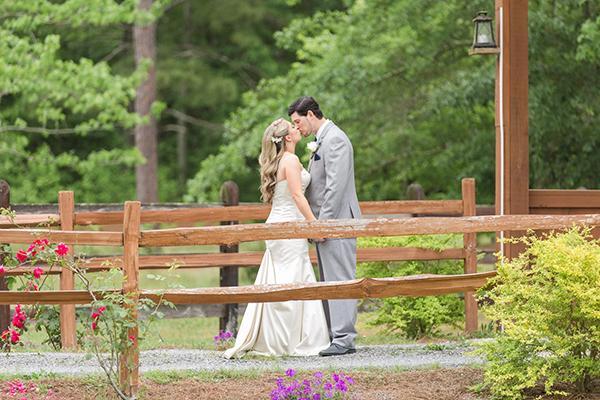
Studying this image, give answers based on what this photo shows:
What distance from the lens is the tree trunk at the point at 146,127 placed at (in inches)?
1198

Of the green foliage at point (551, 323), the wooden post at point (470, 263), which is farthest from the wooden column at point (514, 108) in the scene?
the green foliage at point (551, 323)

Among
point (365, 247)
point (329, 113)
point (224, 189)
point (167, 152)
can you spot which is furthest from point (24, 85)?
point (167, 152)

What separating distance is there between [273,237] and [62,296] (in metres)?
1.44

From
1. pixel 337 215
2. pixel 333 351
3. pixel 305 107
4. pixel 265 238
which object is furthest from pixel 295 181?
pixel 265 238

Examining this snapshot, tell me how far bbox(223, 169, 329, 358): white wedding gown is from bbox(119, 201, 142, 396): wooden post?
1941 mm

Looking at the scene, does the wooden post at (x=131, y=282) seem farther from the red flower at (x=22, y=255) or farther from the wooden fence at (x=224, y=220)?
the wooden fence at (x=224, y=220)

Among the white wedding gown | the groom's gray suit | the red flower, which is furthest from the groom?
the red flower

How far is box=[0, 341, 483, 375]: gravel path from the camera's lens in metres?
9.65

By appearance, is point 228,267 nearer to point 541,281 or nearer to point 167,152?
point 541,281

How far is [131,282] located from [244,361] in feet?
6.39

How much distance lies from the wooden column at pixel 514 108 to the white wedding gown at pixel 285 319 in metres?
1.95

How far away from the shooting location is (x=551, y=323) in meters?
8.70

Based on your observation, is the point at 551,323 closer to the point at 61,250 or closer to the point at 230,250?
the point at 61,250

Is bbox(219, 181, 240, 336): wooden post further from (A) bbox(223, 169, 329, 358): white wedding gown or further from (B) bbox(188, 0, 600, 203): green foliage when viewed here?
(B) bbox(188, 0, 600, 203): green foliage
